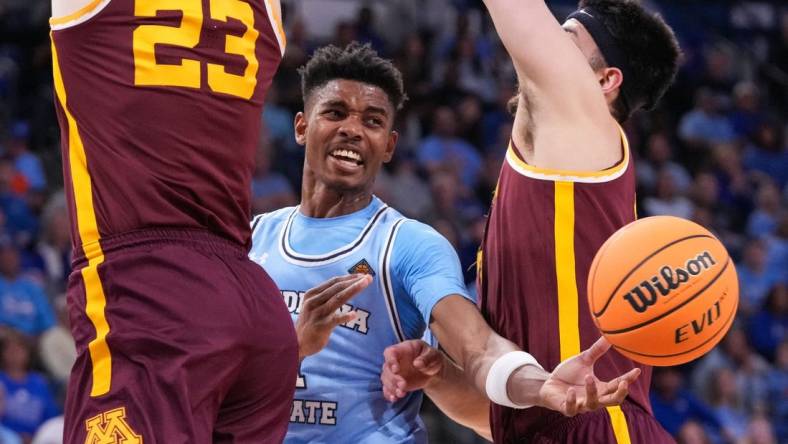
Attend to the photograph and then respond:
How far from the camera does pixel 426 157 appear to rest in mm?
13664

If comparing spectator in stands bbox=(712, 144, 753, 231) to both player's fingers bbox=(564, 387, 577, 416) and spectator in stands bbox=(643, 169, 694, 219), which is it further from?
player's fingers bbox=(564, 387, 577, 416)

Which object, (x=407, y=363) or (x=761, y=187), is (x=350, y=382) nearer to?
(x=407, y=363)

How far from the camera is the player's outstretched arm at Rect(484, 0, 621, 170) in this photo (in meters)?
3.93

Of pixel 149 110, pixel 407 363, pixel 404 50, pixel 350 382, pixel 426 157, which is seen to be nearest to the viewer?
pixel 149 110

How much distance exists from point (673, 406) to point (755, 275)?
3.21 metres

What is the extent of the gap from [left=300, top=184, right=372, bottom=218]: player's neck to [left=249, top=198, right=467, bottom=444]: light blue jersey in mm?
131

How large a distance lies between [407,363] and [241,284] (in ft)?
3.33

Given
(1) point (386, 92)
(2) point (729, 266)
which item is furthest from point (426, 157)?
(2) point (729, 266)

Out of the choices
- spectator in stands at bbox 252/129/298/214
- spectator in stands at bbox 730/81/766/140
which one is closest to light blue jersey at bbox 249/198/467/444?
spectator in stands at bbox 252/129/298/214

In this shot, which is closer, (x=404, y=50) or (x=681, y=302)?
(x=681, y=302)

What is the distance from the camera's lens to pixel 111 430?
129 inches

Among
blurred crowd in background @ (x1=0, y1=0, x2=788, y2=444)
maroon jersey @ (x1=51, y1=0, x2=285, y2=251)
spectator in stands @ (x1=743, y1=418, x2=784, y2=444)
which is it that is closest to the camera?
maroon jersey @ (x1=51, y1=0, x2=285, y2=251)

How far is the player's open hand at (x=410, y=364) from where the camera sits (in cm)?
433

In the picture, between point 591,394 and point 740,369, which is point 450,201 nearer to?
point 740,369
